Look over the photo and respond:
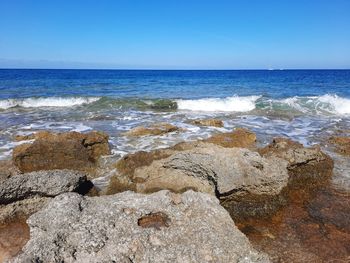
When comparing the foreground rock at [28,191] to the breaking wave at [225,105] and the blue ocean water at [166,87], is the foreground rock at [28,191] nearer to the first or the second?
the breaking wave at [225,105]

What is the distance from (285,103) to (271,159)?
16.3m

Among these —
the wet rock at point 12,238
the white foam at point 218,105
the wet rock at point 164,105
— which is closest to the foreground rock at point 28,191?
the wet rock at point 12,238

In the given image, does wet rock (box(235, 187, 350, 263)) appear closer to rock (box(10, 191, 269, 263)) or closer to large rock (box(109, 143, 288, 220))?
large rock (box(109, 143, 288, 220))

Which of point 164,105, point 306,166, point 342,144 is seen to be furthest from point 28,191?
point 164,105

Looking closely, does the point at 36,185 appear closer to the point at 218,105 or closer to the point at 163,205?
the point at 163,205

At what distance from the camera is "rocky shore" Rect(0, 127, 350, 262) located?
3.40 m

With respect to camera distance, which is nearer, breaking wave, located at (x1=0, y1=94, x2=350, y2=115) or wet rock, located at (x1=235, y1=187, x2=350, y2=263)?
wet rock, located at (x1=235, y1=187, x2=350, y2=263)

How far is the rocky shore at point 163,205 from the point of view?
340cm

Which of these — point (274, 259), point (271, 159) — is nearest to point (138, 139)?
point (271, 159)

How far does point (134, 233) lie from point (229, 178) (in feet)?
7.32

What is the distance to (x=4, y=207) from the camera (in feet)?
16.6

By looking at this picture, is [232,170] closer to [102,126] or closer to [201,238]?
[201,238]

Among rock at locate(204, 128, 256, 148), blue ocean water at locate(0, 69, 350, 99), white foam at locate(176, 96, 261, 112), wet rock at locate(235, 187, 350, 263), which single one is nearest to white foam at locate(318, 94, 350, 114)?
white foam at locate(176, 96, 261, 112)

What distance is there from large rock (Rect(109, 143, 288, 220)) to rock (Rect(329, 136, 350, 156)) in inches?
164
